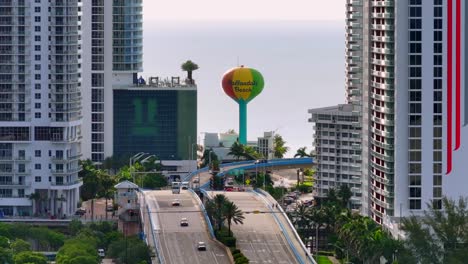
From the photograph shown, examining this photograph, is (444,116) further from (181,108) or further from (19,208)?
(181,108)

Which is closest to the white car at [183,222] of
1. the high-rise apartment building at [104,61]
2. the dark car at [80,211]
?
the dark car at [80,211]

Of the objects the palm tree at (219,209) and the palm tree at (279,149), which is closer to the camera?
the palm tree at (219,209)

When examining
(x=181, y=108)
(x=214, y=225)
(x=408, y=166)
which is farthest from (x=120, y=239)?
(x=181, y=108)

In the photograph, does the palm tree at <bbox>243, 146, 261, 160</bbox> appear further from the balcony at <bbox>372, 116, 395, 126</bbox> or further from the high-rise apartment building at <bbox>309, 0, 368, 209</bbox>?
the balcony at <bbox>372, 116, 395, 126</bbox>

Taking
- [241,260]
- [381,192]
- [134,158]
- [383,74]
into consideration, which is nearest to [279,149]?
[134,158]

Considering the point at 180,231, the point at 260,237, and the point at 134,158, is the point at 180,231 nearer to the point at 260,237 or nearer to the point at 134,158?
the point at 260,237

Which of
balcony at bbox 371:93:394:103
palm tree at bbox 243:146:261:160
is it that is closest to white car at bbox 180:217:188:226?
balcony at bbox 371:93:394:103

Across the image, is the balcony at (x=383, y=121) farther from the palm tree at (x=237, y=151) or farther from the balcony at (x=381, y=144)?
the palm tree at (x=237, y=151)
